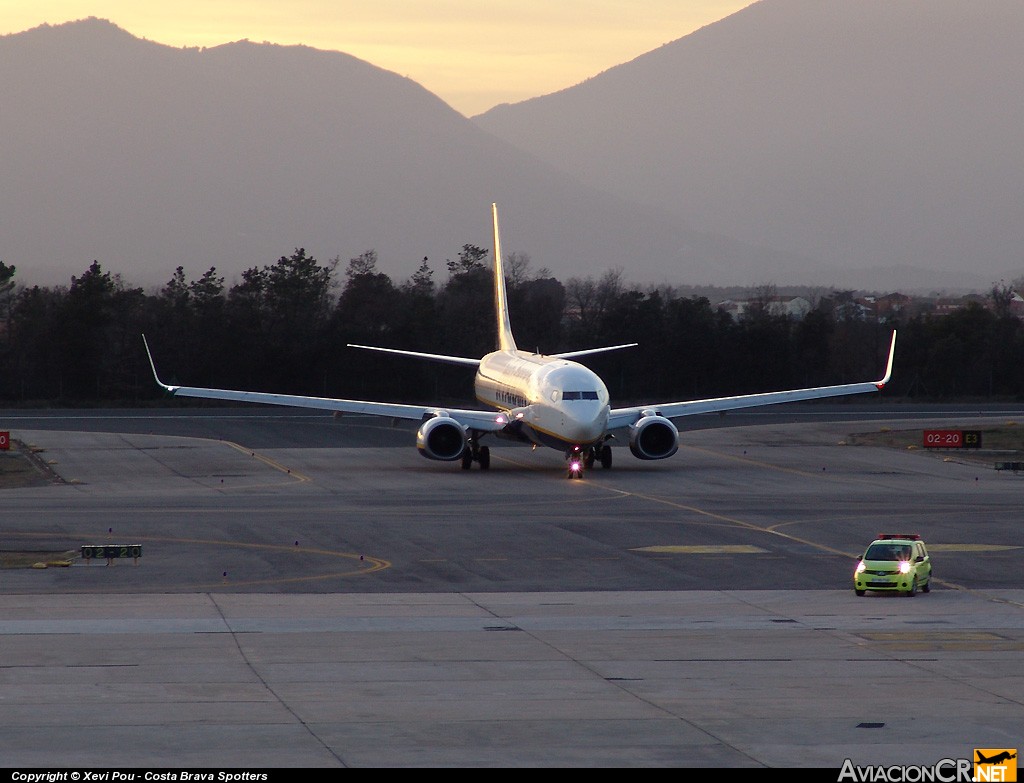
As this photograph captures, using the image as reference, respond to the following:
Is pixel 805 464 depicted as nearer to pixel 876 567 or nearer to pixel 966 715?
pixel 876 567

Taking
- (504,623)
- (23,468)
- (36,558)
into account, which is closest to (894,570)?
(504,623)

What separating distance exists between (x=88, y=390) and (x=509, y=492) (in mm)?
75978

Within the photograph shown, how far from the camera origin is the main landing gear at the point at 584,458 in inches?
2469

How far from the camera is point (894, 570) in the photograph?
35.5m

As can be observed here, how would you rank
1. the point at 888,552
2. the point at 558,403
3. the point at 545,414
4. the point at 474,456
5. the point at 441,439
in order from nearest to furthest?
1. the point at 888,552
2. the point at 558,403
3. the point at 545,414
4. the point at 441,439
5. the point at 474,456

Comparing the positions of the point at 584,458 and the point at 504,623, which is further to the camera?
the point at 584,458

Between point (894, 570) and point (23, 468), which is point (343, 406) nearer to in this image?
point (23, 468)

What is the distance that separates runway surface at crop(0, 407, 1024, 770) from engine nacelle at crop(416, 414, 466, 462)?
4.37 feet

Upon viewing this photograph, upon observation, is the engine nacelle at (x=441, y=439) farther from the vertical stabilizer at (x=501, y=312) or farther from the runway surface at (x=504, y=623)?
the vertical stabilizer at (x=501, y=312)

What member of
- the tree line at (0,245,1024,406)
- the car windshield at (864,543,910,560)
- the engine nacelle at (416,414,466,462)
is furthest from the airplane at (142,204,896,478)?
the tree line at (0,245,1024,406)

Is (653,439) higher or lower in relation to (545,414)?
lower

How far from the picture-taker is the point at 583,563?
40281 mm

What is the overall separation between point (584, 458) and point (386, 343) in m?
68.3

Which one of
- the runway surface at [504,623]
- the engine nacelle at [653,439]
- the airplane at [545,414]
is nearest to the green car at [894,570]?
the runway surface at [504,623]
